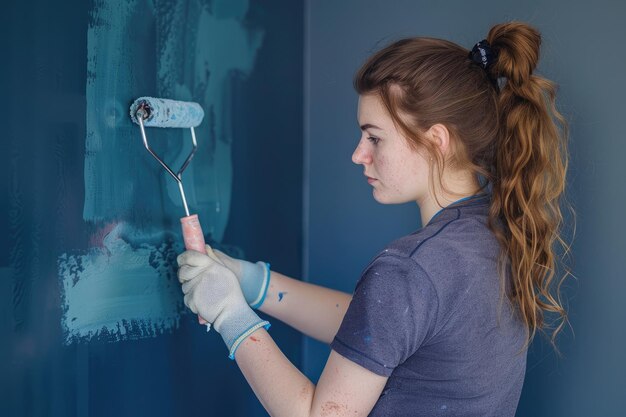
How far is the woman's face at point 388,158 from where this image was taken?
109cm

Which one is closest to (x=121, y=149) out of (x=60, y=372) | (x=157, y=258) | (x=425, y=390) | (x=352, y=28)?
(x=157, y=258)

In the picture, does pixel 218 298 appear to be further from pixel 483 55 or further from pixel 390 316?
pixel 483 55

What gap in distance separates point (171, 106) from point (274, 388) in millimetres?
540

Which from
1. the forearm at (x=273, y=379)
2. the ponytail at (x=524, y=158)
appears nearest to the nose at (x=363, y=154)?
the ponytail at (x=524, y=158)

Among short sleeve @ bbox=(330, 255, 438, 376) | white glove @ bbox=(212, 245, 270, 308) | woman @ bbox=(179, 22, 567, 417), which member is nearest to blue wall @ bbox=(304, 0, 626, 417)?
woman @ bbox=(179, 22, 567, 417)

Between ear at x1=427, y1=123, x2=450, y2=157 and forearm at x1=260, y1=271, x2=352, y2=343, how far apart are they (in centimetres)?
44

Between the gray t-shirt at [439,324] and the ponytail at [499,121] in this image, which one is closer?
the gray t-shirt at [439,324]

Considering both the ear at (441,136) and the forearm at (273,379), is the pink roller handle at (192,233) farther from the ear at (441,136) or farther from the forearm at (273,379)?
the ear at (441,136)

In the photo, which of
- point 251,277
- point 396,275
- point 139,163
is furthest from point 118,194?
point 396,275

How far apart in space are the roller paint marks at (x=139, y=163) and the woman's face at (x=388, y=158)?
40cm

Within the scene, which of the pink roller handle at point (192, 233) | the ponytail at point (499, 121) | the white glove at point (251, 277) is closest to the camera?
the ponytail at point (499, 121)

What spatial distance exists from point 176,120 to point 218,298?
34 cm

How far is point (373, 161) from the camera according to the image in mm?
1133

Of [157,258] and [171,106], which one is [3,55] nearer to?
[171,106]
